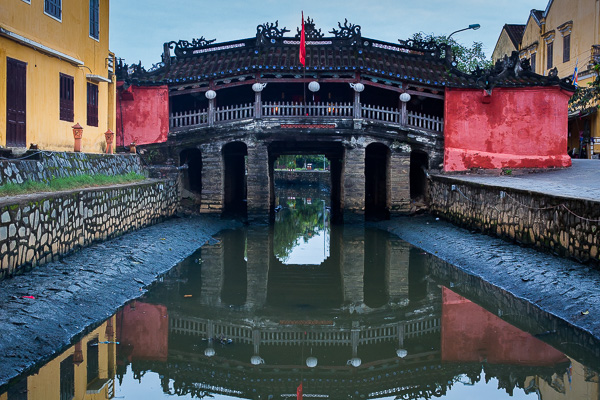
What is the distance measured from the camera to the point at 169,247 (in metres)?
15.4

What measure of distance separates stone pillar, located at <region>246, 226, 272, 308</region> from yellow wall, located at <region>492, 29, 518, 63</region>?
1035 inches

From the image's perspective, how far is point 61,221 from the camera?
11258mm

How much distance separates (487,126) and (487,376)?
16941 millimetres

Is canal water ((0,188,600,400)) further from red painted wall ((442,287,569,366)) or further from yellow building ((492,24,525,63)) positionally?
yellow building ((492,24,525,63))

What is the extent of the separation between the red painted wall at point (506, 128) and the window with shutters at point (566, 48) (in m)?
10.5

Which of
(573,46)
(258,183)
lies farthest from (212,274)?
(573,46)

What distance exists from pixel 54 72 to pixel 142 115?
21.2 feet

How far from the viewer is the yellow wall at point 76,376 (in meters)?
6.32

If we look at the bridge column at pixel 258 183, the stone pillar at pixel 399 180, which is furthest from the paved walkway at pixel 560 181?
the bridge column at pixel 258 183

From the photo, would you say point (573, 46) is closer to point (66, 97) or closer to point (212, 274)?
point (66, 97)

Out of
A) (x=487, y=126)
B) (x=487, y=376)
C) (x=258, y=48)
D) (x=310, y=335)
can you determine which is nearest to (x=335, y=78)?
(x=258, y=48)

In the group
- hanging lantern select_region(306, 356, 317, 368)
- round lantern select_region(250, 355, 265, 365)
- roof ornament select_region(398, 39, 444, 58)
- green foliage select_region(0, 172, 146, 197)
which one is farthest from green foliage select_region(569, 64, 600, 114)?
round lantern select_region(250, 355, 265, 365)

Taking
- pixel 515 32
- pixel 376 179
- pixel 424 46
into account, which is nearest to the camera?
Answer: pixel 424 46

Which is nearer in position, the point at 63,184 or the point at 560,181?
the point at 63,184
